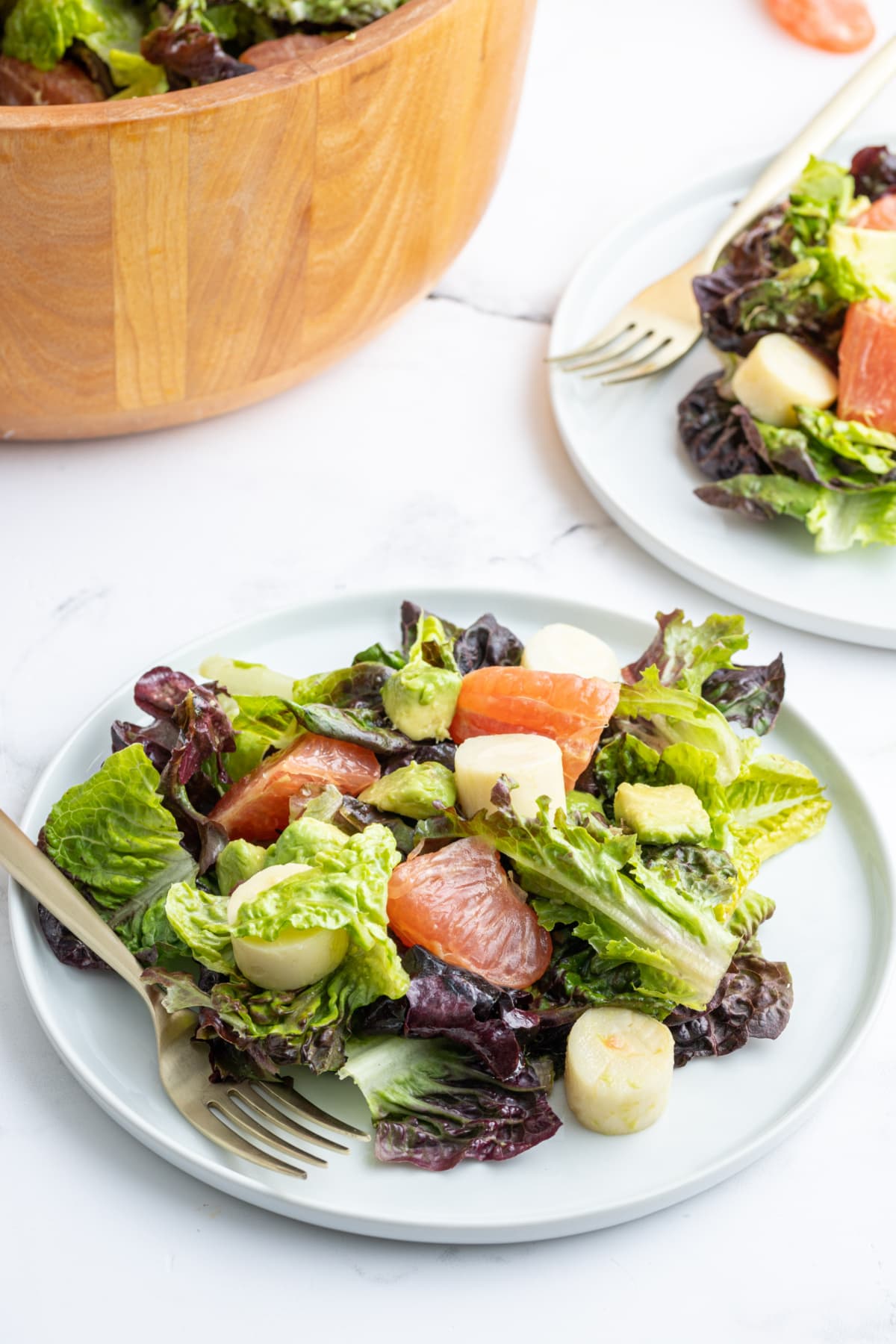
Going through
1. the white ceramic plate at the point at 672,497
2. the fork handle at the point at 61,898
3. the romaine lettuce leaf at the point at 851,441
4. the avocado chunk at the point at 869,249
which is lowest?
the fork handle at the point at 61,898

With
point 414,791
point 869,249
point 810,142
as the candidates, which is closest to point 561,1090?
point 414,791

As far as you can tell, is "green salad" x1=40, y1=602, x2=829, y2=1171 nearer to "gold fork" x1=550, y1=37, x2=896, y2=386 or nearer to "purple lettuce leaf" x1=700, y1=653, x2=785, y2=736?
"purple lettuce leaf" x1=700, y1=653, x2=785, y2=736

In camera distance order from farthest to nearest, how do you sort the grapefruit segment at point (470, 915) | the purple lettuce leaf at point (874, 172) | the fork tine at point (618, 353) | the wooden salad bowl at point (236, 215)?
the purple lettuce leaf at point (874, 172)
the fork tine at point (618, 353)
the wooden salad bowl at point (236, 215)
the grapefruit segment at point (470, 915)

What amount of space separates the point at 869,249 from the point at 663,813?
1.31m

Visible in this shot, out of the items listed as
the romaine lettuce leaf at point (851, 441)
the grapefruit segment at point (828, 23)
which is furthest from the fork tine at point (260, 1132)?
the grapefruit segment at point (828, 23)

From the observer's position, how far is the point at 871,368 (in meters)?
2.36

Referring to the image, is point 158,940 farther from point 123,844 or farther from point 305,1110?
point 305,1110

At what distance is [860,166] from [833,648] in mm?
1106

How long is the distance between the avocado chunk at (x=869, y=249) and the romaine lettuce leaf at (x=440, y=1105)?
1.59 metres

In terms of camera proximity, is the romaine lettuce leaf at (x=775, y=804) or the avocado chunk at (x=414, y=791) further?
the romaine lettuce leaf at (x=775, y=804)

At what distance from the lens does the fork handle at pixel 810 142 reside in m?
2.79

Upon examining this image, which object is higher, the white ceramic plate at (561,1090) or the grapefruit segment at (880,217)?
the grapefruit segment at (880,217)

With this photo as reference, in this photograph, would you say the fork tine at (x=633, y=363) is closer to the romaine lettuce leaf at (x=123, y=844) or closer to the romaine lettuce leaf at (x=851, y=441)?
the romaine lettuce leaf at (x=851, y=441)

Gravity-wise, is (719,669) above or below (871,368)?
below
